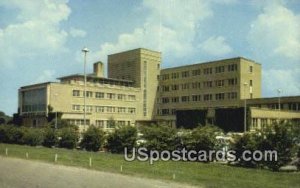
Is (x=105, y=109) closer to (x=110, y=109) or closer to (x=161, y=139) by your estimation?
(x=110, y=109)

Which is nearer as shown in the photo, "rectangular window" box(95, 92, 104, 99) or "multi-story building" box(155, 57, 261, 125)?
"multi-story building" box(155, 57, 261, 125)

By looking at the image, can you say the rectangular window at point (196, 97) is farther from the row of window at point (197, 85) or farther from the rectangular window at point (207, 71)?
the rectangular window at point (207, 71)

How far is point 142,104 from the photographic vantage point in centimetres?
11725

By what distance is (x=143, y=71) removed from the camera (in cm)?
11712

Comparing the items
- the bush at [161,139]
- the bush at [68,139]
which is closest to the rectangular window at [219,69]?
the bush at [68,139]

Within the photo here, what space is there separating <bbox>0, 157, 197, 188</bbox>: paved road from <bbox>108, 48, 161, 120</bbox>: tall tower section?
296ft

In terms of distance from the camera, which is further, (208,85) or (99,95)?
(208,85)

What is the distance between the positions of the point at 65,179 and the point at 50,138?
3383cm

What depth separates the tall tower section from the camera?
4596 inches

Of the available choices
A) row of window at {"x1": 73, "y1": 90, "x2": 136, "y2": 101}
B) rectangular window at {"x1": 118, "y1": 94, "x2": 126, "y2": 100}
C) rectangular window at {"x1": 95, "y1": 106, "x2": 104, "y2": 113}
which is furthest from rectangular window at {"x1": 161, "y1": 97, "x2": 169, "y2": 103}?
rectangular window at {"x1": 95, "y1": 106, "x2": 104, "y2": 113}

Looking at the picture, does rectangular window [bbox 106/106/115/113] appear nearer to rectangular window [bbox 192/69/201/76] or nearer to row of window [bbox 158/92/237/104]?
row of window [bbox 158/92/237/104]

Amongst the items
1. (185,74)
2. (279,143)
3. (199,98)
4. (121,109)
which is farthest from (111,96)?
(279,143)

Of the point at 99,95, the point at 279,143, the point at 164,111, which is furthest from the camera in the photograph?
the point at 164,111

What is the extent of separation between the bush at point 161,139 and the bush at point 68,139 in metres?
15.1
